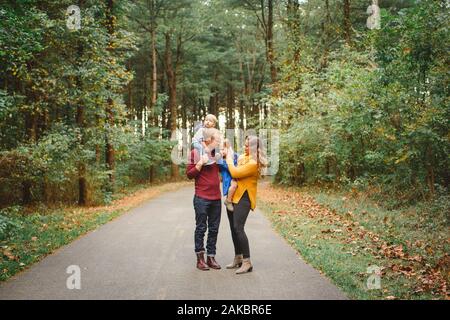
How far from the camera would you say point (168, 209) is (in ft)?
50.9

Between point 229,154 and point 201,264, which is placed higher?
point 229,154

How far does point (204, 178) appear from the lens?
7.23 metres

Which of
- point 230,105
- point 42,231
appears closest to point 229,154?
point 42,231

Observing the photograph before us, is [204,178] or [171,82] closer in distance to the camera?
[204,178]

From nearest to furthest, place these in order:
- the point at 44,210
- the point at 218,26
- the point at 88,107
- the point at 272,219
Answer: the point at 272,219
the point at 44,210
the point at 88,107
the point at 218,26

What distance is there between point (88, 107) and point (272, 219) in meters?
8.30

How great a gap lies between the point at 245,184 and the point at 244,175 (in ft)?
0.55

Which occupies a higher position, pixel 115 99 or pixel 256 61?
pixel 256 61

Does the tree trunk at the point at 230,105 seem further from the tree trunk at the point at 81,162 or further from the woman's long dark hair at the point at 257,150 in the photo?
the woman's long dark hair at the point at 257,150

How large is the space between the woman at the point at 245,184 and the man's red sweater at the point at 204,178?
374 millimetres

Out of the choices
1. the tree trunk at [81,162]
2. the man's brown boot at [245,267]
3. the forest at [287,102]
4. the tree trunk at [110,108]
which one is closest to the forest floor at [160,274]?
the man's brown boot at [245,267]

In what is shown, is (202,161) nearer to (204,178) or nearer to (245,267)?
(204,178)

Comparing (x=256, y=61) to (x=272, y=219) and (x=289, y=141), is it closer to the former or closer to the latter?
(x=289, y=141)
